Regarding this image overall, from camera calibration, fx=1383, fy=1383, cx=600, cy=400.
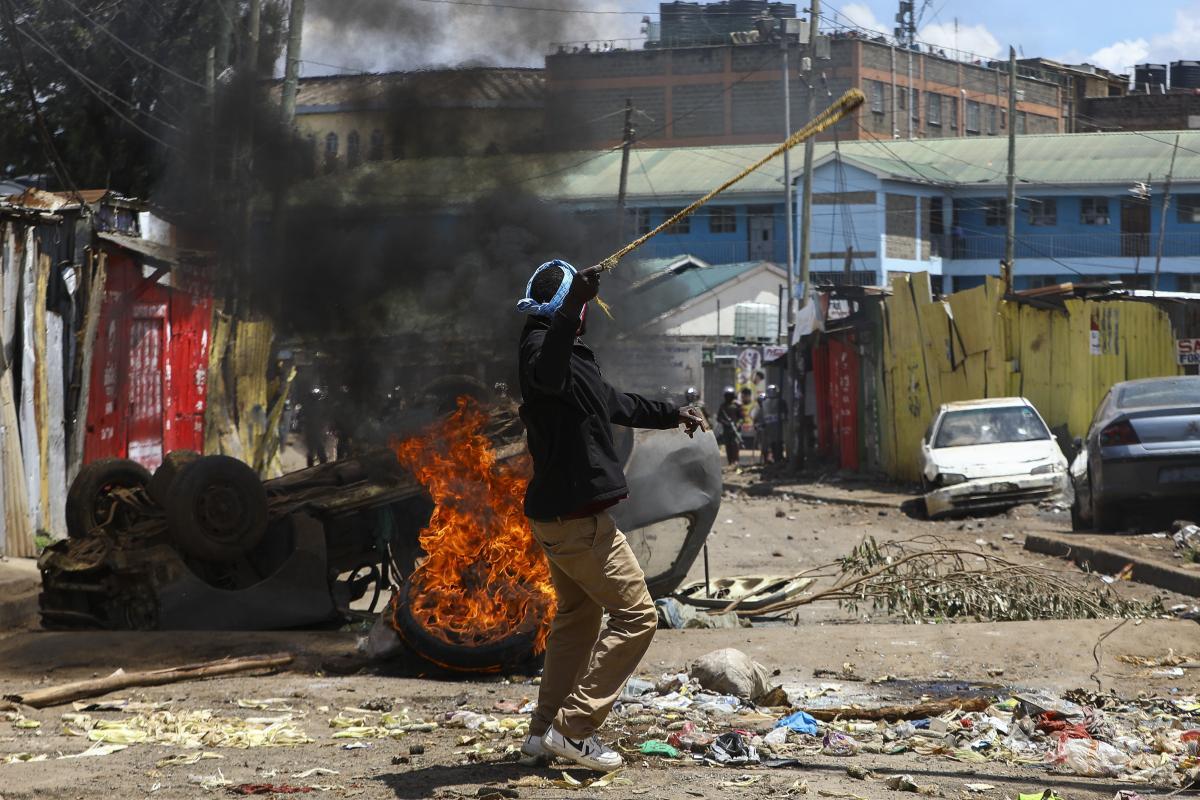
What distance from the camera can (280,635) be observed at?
345 inches

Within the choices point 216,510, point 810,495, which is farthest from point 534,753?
point 810,495

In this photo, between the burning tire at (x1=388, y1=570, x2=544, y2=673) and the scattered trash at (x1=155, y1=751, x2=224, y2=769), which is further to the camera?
the burning tire at (x1=388, y1=570, x2=544, y2=673)

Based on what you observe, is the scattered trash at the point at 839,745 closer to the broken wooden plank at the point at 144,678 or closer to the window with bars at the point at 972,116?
the broken wooden plank at the point at 144,678

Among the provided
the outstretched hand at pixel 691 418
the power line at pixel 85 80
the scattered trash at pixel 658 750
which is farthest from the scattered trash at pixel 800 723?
the power line at pixel 85 80

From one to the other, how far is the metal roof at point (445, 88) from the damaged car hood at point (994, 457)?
9626mm

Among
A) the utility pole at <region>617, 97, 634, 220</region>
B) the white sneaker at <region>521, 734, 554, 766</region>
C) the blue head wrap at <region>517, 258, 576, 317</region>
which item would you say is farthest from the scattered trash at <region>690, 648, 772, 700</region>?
the utility pole at <region>617, 97, 634, 220</region>

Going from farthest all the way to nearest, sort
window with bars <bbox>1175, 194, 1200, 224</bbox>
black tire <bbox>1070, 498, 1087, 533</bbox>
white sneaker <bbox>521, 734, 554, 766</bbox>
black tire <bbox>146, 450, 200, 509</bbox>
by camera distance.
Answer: window with bars <bbox>1175, 194, 1200, 224</bbox>
black tire <bbox>1070, 498, 1087, 533</bbox>
black tire <bbox>146, 450, 200, 509</bbox>
white sneaker <bbox>521, 734, 554, 766</bbox>

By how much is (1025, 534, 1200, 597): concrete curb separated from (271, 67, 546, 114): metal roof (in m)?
5.98

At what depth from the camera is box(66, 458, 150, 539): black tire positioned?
10.0m

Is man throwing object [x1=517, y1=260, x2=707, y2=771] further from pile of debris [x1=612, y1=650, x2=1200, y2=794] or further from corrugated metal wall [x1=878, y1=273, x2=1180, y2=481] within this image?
corrugated metal wall [x1=878, y1=273, x2=1180, y2=481]

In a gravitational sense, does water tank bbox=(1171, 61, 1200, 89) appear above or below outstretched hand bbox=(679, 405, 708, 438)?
above

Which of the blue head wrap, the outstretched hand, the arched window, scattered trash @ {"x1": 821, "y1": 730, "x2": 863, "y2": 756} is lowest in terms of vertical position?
scattered trash @ {"x1": 821, "y1": 730, "x2": 863, "y2": 756}

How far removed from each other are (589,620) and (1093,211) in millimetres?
54456

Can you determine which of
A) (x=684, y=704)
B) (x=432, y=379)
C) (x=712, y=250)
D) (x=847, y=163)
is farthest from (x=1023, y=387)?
A: (x=712, y=250)
